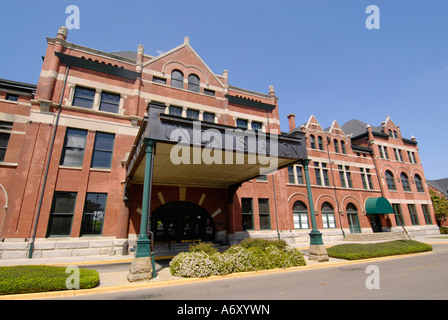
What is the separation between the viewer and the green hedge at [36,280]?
245 inches

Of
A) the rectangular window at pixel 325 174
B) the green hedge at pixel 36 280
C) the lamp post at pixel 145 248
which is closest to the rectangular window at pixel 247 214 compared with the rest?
the lamp post at pixel 145 248

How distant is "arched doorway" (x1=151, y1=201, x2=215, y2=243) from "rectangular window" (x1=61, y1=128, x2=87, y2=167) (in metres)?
6.37

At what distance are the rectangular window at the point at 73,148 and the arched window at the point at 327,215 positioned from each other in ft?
76.8

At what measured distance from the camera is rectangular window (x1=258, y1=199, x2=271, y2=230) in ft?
64.5

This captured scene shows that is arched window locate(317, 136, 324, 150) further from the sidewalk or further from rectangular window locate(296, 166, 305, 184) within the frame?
the sidewalk

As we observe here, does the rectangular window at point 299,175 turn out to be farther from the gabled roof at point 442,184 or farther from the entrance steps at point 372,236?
the gabled roof at point 442,184

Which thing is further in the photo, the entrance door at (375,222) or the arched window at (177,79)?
the entrance door at (375,222)

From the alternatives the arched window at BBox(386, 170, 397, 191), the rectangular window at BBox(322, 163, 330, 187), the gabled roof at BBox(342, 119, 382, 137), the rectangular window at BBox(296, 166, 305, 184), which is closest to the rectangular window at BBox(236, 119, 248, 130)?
the rectangular window at BBox(296, 166, 305, 184)

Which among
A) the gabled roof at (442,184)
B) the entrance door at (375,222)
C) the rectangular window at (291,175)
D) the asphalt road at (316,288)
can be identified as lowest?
the asphalt road at (316,288)

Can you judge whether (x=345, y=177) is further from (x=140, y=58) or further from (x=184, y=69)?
(x=140, y=58)

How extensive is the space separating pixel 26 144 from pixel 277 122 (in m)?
20.2

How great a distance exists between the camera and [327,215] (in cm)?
2456

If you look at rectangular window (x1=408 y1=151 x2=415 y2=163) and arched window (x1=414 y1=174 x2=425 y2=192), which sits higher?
rectangular window (x1=408 y1=151 x2=415 y2=163)

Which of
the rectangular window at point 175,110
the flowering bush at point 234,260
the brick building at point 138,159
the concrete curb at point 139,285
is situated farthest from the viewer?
the rectangular window at point 175,110
